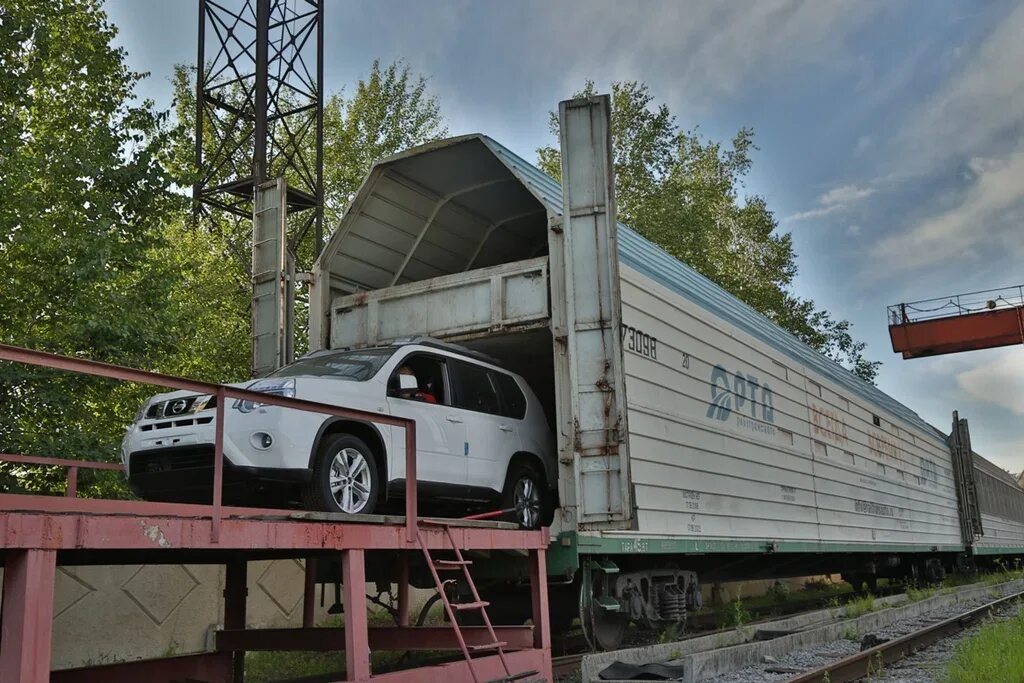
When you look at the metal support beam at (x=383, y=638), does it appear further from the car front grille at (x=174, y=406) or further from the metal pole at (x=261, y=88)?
the metal pole at (x=261, y=88)

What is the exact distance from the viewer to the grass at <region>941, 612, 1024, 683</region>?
22.6ft

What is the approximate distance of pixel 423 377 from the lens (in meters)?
7.81

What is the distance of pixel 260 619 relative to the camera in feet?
36.9

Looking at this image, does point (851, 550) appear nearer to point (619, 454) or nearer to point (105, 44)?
point (619, 454)

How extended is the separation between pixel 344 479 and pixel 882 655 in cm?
565

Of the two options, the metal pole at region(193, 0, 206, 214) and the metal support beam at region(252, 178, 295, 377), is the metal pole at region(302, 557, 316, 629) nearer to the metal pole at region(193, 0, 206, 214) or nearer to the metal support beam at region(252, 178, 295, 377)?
the metal support beam at region(252, 178, 295, 377)

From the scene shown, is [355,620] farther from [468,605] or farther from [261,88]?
[261,88]

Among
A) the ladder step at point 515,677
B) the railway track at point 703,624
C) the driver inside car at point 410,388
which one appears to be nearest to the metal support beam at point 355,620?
the ladder step at point 515,677

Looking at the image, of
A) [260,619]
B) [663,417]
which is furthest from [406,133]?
[663,417]

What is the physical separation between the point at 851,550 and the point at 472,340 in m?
7.69

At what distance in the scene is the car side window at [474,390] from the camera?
309 inches

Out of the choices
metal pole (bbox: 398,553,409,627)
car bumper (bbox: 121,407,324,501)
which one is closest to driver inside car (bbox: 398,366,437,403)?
car bumper (bbox: 121,407,324,501)

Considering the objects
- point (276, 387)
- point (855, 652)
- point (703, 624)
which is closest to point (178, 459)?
point (276, 387)

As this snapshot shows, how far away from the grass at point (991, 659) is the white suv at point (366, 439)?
3.57 meters
